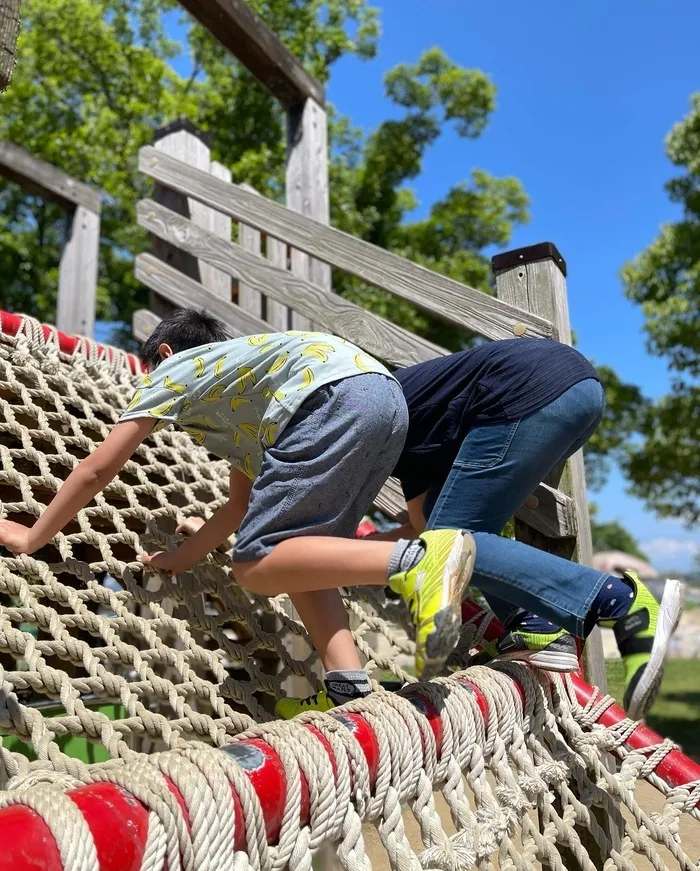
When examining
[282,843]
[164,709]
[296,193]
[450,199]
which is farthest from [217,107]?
[282,843]

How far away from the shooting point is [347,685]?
161 centimetres

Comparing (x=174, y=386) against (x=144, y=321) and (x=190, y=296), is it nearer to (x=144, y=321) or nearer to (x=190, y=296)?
(x=190, y=296)

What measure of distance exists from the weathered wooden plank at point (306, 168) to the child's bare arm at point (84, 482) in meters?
2.21

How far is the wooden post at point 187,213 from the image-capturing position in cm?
352

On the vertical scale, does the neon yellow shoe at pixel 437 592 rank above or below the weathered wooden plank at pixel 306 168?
below

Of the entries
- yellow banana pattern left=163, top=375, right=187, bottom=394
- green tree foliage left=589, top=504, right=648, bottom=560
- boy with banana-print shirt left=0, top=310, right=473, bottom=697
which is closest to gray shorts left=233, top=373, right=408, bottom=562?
boy with banana-print shirt left=0, top=310, right=473, bottom=697

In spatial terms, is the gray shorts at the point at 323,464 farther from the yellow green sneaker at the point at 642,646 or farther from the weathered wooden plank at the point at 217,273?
the weathered wooden plank at the point at 217,273

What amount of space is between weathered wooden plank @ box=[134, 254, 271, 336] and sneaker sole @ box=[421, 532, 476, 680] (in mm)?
1814

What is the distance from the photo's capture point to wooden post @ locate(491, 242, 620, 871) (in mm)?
2156

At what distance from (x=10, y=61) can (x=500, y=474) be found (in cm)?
114

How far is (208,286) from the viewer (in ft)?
11.6

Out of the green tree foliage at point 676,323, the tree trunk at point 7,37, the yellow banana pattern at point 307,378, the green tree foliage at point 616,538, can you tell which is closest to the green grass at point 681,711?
the green tree foliage at point 676,323

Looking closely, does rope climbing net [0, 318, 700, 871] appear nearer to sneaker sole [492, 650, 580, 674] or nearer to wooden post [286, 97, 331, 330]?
sneaker sole [492, 650, 580, 674]

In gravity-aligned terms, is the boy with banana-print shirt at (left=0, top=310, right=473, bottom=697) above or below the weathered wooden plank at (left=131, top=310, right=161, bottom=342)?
below
